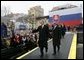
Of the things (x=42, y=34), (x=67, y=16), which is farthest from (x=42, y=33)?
(x=67, y=16)

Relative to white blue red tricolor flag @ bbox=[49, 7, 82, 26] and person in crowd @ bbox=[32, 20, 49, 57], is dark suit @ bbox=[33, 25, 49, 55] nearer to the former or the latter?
person in crowd @ bbox=[32, 20, 49, 57]

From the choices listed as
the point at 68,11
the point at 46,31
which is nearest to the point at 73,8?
the point at 68,11

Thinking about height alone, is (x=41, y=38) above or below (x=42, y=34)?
below

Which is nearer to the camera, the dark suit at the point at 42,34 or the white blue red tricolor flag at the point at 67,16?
the dark suit at the point at 42,34

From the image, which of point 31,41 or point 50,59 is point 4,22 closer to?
point 31,41

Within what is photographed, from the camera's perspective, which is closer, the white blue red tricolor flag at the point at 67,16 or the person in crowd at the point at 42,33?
the person in crowd at the point at 42,33

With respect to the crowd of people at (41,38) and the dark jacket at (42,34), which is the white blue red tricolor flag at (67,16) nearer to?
the crowd of people at (41,38)

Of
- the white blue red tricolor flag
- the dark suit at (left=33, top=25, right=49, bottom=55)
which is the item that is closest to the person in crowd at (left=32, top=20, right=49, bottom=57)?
the dark suit at (left=33, top=25, right=49, bottom=55)

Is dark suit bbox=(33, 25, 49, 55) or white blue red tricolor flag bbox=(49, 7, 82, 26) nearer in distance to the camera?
dark suit bbox=(33, 25, 49, 55)

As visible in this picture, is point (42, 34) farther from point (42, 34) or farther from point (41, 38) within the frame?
point (41, 38)

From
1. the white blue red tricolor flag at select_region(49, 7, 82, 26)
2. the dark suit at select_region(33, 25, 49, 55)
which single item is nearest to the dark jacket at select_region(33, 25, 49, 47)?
the dark suit at select_region(33, 25, 49, 55)

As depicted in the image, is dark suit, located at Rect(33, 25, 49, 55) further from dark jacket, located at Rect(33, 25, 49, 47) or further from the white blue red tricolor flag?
the white blue red tricolor flag

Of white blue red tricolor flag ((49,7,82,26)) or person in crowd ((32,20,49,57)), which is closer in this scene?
person in crowd ((32,20,49,57))

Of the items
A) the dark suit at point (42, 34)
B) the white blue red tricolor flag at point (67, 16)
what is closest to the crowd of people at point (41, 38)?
the dark suit at point (42, 34)
